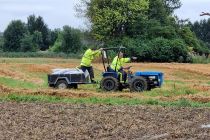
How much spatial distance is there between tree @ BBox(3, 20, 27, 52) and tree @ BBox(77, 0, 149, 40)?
27.4m

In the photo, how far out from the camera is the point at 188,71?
42.8 meters

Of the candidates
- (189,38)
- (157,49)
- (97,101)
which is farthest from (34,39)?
(97,101)

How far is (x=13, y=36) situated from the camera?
294ft

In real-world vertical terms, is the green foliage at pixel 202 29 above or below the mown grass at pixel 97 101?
above

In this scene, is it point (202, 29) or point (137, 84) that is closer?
point (137, 84)

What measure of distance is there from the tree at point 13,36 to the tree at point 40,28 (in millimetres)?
12149

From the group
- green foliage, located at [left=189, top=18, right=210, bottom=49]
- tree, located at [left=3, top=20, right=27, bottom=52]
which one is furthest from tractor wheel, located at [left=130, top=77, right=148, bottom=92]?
green foliage, located at [left=189, top=18, right=210, bottom=49]

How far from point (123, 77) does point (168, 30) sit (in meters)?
42.3

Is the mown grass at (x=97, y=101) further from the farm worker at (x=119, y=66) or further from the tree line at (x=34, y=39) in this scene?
the tree line at (x=34, y=39)

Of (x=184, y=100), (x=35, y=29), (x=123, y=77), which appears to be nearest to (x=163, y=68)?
(x=123, y=77)

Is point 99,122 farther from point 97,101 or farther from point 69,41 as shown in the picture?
point 69,41

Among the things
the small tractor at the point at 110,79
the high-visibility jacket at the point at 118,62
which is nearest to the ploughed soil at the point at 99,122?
the small tractor at the point at 110,79

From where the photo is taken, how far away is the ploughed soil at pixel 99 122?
11759 mm

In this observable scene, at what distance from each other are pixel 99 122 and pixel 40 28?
90659 mm
